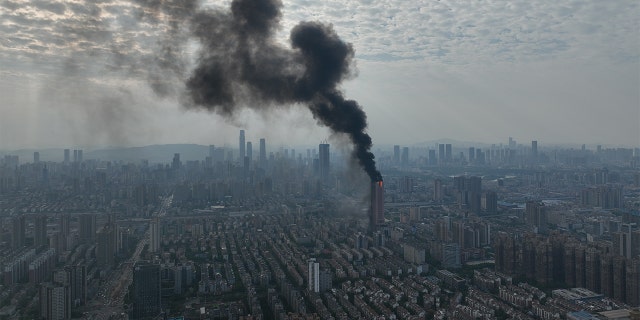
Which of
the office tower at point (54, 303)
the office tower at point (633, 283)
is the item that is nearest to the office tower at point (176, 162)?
the office tower at point (54, 303)

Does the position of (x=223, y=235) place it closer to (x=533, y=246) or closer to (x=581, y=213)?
(x=533, y=246)

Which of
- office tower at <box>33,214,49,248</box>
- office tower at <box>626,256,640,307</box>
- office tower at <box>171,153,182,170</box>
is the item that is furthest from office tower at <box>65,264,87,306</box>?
office tower at <box>171,153,182,170</box>

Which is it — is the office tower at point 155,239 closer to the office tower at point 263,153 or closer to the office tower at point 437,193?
the office tower at point 437,193

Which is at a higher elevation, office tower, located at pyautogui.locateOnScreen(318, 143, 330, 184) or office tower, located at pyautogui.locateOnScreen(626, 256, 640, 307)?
office tower, located at pyautogui.locateOnScreen(318, 143, 330, 184)

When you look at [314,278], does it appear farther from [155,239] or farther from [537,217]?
[537,217]

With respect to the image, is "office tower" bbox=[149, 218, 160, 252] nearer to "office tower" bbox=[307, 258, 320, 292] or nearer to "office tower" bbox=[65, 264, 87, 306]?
"office tower" bbox=[65, 264, 87, 306]

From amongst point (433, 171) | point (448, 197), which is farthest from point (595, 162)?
point (448, 197)
